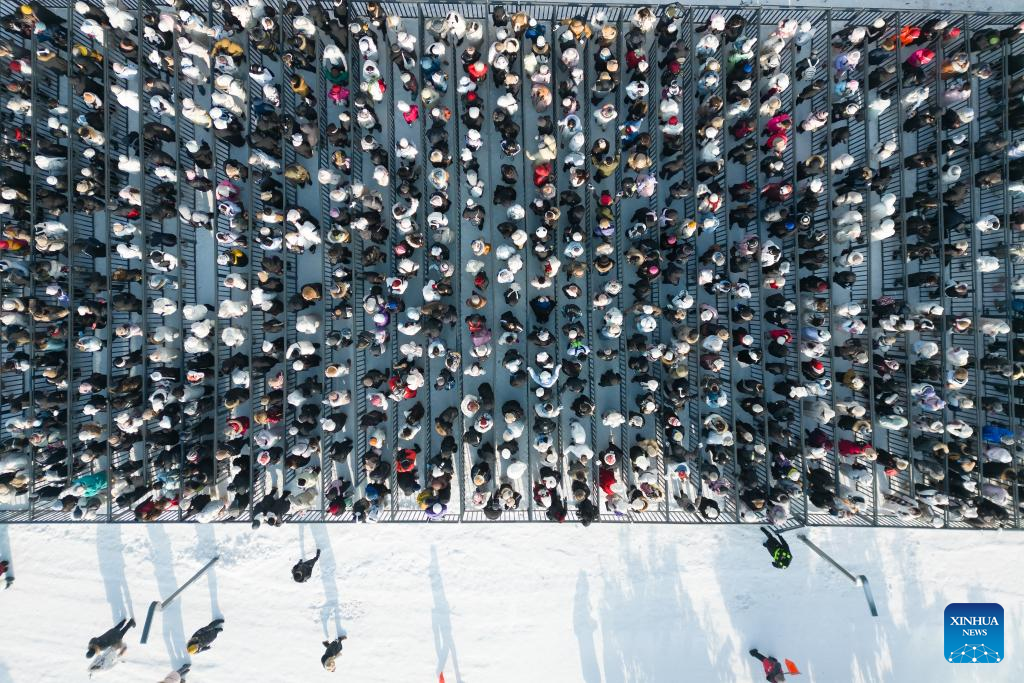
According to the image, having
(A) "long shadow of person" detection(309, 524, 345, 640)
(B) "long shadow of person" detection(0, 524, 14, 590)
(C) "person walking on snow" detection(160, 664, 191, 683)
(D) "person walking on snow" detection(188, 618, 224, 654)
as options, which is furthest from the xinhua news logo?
(B) "long shadow of person" detection(0, 524, 14, 590)

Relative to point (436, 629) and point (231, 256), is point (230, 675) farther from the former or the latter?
point (231, 256)

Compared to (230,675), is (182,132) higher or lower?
higher

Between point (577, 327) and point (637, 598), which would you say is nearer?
point (577, 327)

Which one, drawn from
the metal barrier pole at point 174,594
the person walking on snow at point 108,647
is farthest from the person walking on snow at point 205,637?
the person walking on snow at point 108,647

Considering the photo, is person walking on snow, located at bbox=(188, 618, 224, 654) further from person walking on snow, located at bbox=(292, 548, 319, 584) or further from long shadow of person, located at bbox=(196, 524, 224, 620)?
person walking on snow, located at bbox=(292, 548, 319, 584)

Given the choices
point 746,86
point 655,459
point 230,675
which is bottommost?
point 230,675

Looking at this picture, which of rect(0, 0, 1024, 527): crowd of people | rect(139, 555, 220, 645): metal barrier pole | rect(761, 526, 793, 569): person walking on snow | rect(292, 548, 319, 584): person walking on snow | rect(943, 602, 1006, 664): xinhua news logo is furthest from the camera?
rect(943, 602, 1006, 664): xinhua news logo

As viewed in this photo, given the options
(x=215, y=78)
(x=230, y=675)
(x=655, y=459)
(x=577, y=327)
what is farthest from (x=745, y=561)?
(x=215, y=78)
